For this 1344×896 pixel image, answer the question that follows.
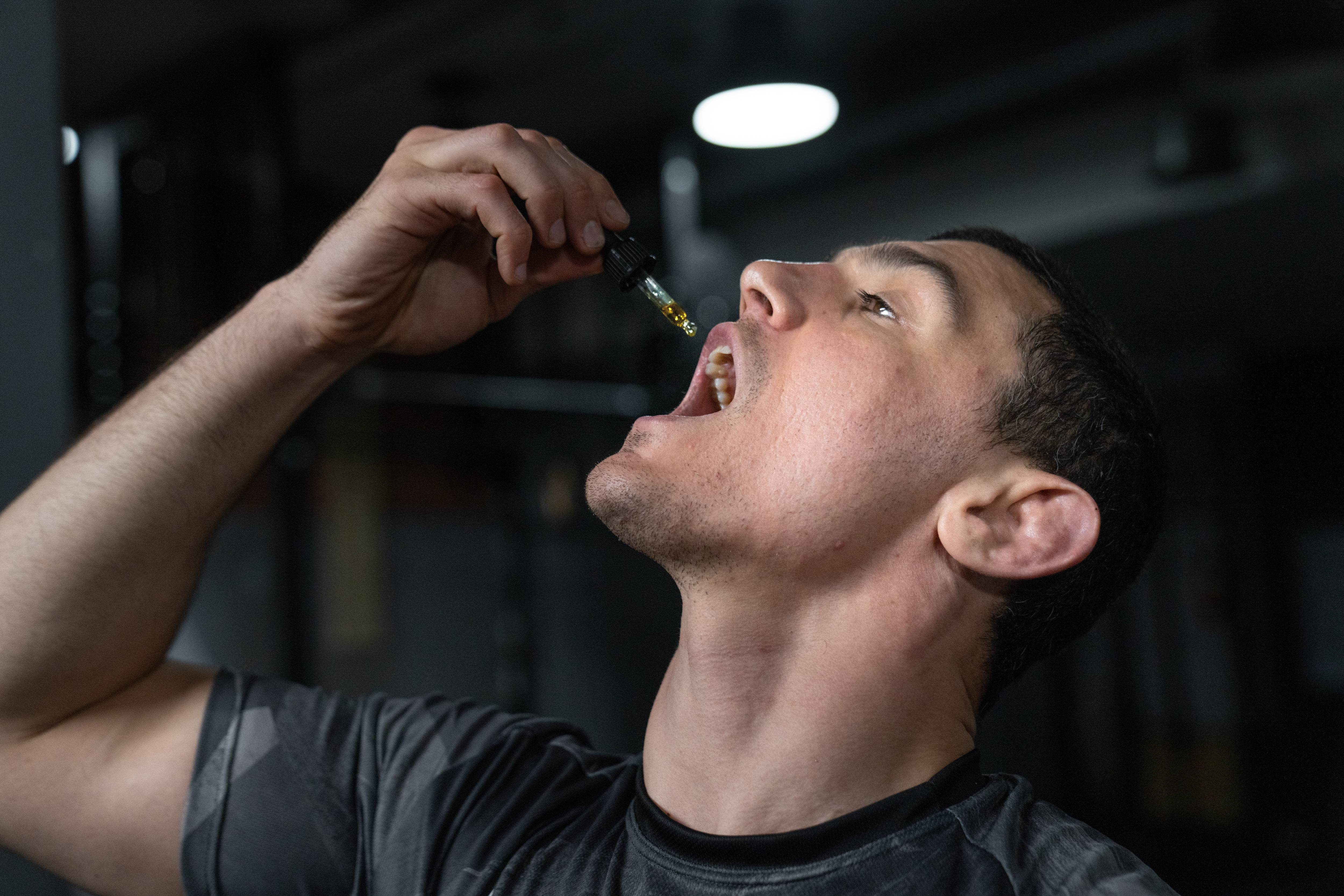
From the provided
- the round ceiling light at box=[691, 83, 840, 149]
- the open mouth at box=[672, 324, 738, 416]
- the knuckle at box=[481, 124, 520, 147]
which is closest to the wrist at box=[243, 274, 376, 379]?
the knuckle at box=[481, 124, 520, 147]

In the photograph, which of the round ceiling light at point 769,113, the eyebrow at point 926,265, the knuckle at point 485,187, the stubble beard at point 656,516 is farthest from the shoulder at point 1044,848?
the round ceiling light at point 769,113

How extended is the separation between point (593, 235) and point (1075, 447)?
0.54 metres

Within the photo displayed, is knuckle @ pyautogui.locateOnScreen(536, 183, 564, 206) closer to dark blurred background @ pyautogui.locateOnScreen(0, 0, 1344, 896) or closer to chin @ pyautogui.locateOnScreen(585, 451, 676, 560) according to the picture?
chin @ pyautogui.locateOnScreen(585, 451, 676, 560)

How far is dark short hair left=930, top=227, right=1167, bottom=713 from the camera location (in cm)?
110

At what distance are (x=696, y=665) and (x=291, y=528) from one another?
2175 mm

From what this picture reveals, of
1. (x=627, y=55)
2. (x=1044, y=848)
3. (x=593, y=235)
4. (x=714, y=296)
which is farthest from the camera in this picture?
(x=714, y=296)

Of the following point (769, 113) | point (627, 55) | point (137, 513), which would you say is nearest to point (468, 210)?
point (137, 513)

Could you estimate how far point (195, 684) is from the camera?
1197mm

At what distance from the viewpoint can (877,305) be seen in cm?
114

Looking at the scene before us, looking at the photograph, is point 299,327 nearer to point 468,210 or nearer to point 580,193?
point 468,210

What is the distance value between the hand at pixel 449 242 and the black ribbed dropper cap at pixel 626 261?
15 millimetres

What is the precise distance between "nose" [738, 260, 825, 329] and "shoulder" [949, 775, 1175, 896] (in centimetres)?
49

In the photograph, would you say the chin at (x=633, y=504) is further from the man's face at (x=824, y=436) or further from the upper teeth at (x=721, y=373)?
the upper teeth at (x=721, y=373)

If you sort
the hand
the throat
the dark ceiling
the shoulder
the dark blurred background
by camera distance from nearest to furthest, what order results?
1. the shoulder
2. the throat
3. the hand
4. the dark ceiling
5. the dark blurred background
